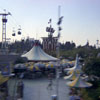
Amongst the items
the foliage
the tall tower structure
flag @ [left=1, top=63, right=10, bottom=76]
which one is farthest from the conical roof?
flag @ [left=1, top=63, right=10, bottom=76]

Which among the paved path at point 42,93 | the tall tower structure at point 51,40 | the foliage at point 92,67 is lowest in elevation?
the paved path at point 42,93

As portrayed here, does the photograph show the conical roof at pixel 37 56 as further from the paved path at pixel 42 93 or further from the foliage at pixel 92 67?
the paved path at pixel 42 93

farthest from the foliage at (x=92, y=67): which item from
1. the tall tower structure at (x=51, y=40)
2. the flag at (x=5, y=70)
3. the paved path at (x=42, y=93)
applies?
the flag at (x=5, y=70)

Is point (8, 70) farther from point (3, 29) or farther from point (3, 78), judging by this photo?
point (3, 29)

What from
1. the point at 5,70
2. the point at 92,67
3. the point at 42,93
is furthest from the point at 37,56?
the point at 5,70

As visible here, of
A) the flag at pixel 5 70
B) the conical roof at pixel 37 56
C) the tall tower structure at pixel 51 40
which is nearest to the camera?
the flag at pixel 5 70

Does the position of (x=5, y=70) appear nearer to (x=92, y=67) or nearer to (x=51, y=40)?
(x=92, y=67)

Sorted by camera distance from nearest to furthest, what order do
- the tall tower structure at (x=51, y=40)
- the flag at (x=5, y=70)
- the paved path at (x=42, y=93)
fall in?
1. the flag at (x=5, y=70)
2. the paved path at (x=42, y=93)
3. the tall tower structure at (x=51, y=40)

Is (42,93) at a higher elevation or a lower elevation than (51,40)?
lower

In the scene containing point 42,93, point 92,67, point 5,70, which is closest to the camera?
point 5,70

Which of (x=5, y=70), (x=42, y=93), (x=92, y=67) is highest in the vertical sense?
(x=5, y=70)

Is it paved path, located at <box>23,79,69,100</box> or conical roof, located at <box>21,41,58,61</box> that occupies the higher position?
conical roof, located at <box>21,41,58,61</box>

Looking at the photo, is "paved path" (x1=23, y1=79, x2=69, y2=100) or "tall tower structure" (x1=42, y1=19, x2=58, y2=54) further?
"tall tower structure" (x1=42, y1=19, x2=58, y2=54)

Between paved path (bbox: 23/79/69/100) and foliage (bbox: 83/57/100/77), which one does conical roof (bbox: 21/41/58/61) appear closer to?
foliage (bbox: 83/57/100/77)
